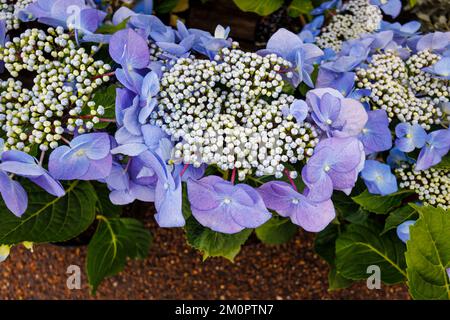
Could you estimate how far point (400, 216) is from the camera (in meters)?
0.83

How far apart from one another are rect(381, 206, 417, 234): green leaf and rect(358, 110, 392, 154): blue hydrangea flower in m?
0.16

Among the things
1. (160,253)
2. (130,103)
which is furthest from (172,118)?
(160,253)

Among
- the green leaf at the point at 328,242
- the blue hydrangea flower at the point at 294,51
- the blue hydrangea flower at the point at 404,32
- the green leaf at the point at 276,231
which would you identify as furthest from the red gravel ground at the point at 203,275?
the blue hydrangea flower at the point at 294,51

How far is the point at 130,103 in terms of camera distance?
635 millimetres

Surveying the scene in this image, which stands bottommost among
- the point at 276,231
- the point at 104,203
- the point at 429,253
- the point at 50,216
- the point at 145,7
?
the point at 276,231

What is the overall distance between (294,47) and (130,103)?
0.74 ft

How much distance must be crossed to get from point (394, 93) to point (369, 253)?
33cm

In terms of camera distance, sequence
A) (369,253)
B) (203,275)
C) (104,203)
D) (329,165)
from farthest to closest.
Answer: (203,275), (104,203), (369,253), (329,165)

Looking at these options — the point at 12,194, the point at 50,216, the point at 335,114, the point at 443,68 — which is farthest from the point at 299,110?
the point at 50,216

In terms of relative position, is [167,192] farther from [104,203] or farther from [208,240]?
[104,203]

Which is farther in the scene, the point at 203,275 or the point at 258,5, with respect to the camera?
the point at 203,275

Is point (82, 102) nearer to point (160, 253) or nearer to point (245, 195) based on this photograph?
point (245, 195)

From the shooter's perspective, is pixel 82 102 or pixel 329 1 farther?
pixel 329 1

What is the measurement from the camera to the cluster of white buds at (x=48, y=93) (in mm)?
608
